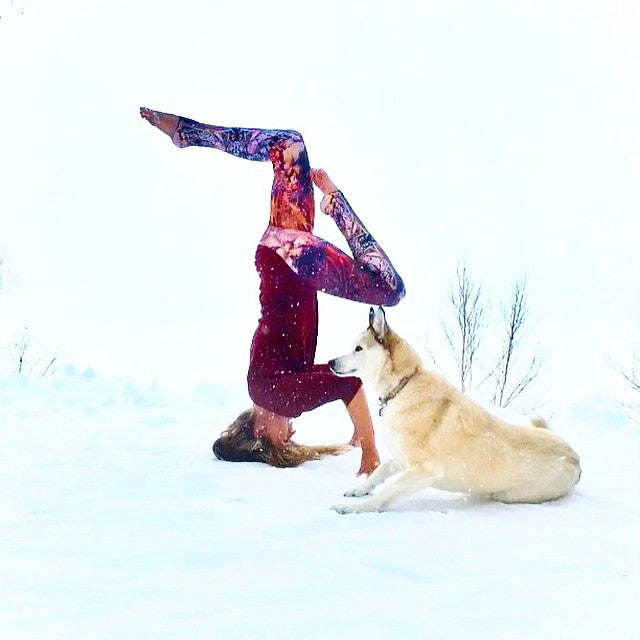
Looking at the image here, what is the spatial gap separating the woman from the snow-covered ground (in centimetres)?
31

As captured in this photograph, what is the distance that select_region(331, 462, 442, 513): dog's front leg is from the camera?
3744 mm

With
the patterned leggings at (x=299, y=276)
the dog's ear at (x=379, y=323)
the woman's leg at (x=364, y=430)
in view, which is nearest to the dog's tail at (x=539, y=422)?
the woman's leg at (x=364, y=430)

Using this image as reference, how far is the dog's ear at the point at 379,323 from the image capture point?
428 centimetres

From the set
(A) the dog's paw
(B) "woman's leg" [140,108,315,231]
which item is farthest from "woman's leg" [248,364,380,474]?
(B) "woman's leg" [140,108,315,231]

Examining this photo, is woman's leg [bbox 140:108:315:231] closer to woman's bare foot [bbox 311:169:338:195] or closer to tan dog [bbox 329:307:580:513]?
woman's bare foot [bbox 311:169:338:195]

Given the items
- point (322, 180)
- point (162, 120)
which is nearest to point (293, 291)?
point (322, 180)

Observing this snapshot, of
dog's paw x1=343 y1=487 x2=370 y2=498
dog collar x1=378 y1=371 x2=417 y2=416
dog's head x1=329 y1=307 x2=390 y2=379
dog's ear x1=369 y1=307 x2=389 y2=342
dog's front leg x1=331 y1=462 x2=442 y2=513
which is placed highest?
dog's ear x1=369 y1=307 x2=389 y2=342

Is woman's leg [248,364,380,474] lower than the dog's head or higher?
lower

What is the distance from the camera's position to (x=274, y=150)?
5.30 metres

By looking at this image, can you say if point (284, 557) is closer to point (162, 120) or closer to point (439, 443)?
point (439, 443)

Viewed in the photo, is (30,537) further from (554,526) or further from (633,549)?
(633,549)

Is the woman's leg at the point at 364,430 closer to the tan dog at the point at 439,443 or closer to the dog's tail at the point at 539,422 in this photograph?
the tan dog at the point at 439,443

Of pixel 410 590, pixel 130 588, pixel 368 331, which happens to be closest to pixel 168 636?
pixel 130 588

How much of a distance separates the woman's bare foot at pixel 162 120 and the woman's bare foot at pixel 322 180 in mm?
1175
